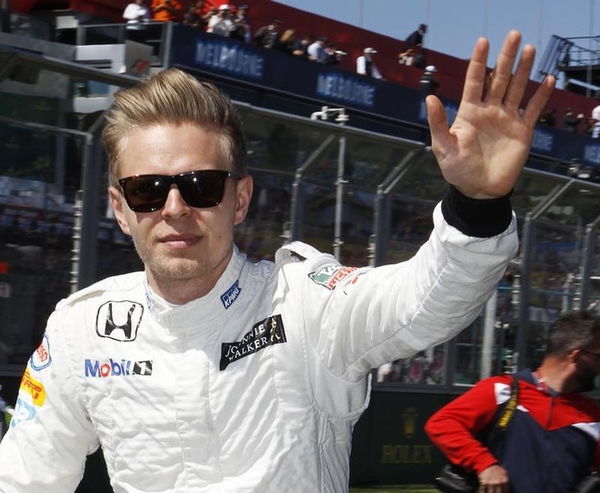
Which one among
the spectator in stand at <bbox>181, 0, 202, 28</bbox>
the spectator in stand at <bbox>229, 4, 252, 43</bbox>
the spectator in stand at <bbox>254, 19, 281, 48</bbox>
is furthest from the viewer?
the spectator in stand at <bbox>254, 19, 281, 48</bbox>

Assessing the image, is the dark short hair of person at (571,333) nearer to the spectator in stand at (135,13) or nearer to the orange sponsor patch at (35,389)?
the orange sponsor patch at (35,389)

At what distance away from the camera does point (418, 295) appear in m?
2.13

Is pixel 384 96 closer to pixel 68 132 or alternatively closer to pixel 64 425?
pixel 68 132

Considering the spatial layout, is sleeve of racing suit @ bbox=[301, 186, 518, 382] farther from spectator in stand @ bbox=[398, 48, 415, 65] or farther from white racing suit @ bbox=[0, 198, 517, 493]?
spectator in stand @ bbox=[398, 48, 415, 65]

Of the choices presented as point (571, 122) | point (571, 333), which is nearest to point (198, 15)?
point (571, 122)

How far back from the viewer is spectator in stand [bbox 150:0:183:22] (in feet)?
48.2

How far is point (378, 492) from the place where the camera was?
9789mm

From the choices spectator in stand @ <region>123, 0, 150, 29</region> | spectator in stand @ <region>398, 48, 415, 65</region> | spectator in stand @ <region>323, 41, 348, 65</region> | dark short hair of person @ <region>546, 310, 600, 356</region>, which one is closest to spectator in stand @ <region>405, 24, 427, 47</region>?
spectator in stand @ <region>398, 48, 415, 65</region>

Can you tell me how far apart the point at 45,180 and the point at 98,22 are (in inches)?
279

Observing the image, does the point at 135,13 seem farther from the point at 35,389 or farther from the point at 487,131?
the point at 487,131

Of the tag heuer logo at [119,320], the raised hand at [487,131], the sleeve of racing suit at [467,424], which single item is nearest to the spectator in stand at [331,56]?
the sleeve of racing suit at [467,424]

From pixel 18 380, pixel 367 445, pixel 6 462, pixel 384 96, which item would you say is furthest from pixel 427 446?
pixel 6 462

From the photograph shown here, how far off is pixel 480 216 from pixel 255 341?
574 mm

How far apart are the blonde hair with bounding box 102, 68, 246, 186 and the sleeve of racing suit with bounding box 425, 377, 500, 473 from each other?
76.4 inches
